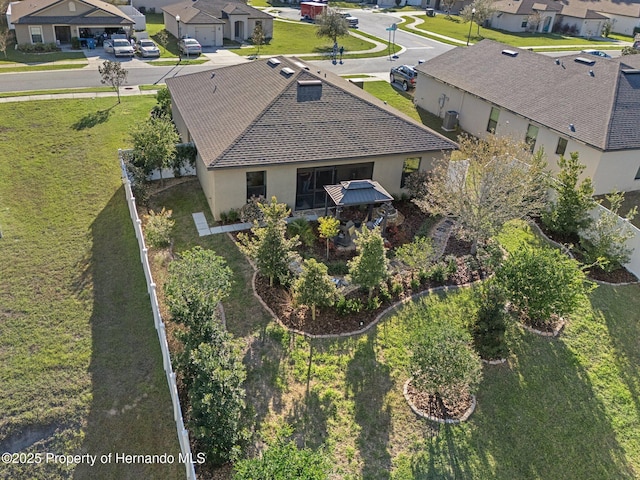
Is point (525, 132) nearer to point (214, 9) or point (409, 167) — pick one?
point (409, 167)

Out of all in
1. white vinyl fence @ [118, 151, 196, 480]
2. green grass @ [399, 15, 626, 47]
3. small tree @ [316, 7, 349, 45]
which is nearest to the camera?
white vinyl fence @ [118, 151, 196, 480]

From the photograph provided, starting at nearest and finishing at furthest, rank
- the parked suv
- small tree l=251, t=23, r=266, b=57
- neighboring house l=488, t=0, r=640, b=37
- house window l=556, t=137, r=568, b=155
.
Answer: house window l=556, t=137, r=568, b=155 < the parked suv < small tree l=251, t=23, r=266, b=57 < neighboring house l=488, t=0, r=640, b=37

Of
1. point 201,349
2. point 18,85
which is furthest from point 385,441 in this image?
point 18,85

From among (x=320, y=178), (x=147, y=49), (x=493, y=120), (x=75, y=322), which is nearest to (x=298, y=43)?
(x=147, y=49)

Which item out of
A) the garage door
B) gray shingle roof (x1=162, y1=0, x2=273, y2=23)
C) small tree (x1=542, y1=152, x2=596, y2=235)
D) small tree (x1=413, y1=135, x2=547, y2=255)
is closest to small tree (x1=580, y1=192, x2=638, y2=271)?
small tree (x1=542, y1=152, x2=596, y2=235)

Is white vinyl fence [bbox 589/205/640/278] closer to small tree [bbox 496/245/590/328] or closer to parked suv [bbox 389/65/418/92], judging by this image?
small tree [bbox 496/245/590/328]

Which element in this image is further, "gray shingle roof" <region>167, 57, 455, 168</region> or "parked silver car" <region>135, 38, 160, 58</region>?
"parked silver car" <region>135, 38, 160, 58</region>

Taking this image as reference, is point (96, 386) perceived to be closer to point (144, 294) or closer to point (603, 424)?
point (144, 294)
